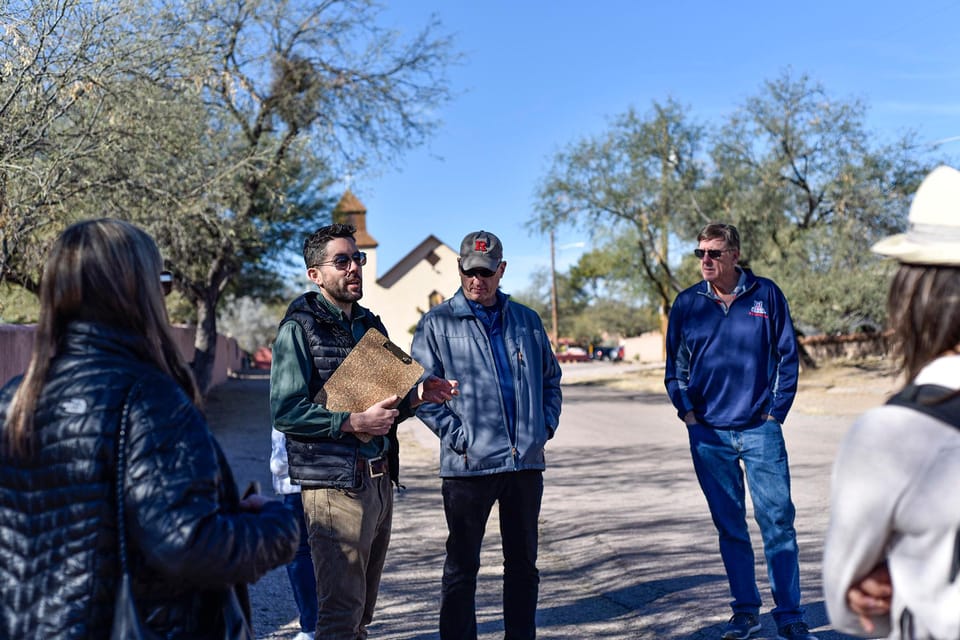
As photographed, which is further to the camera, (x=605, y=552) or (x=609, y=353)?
(x=609, y=353)

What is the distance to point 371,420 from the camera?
13.1ft

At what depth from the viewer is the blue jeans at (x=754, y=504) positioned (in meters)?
5.00

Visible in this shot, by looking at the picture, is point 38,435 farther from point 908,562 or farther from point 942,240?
point 942,240

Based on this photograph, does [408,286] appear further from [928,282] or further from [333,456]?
[928,282]

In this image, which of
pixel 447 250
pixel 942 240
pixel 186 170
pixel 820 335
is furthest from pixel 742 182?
pixel 447 250

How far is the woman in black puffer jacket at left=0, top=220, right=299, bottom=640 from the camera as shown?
87.3 inches

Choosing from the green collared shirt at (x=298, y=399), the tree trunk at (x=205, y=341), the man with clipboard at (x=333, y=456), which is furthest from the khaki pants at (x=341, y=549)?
the tree trunk at (x=205, y=341)

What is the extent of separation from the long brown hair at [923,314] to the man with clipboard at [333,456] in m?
2.33

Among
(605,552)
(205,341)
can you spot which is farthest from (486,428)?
(205,341)

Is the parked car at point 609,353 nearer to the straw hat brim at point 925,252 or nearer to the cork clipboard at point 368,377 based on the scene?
the cork clipboard at point 368,377

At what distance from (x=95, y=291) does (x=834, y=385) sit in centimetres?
2816

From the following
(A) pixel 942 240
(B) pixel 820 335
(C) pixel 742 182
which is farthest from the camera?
(B) pixel 820 335

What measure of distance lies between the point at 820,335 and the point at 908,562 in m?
40.5

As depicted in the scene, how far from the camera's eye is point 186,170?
45.1 feet
